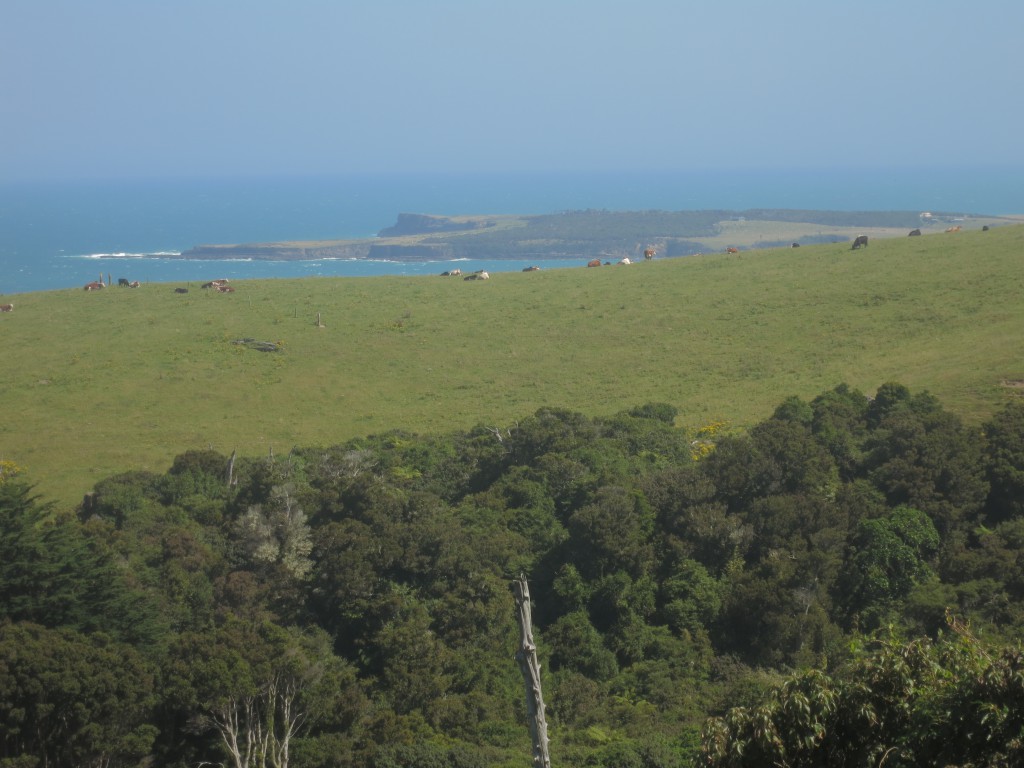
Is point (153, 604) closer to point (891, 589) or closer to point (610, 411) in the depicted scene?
point (891, 589)

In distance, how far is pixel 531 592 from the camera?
22438 mm

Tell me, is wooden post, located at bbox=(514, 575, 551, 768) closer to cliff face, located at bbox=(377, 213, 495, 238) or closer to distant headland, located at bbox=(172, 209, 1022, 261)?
distant headland, located at bbox=(172, 209, 1022, 261)

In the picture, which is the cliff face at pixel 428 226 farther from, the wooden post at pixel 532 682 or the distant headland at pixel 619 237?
the wooden post at pixel 532 682

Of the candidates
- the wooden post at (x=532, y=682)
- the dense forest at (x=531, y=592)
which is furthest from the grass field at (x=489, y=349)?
the wooden post at (x=532, y=682)

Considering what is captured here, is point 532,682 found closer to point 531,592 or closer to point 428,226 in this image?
point 531,592

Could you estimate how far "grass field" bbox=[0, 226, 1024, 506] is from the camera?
118ft

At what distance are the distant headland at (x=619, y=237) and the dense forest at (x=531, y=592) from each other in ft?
300

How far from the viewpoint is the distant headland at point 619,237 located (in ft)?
403

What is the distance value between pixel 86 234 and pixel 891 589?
176637 mm

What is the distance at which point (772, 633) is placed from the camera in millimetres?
19938

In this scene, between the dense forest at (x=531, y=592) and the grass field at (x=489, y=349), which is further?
the grass field at (x=489, y=349)

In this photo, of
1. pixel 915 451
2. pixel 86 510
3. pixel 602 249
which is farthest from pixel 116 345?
pixel 602 249

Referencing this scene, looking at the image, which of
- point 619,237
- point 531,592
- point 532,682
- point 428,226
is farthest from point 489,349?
point 428,226

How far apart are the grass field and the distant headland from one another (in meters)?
64.5
